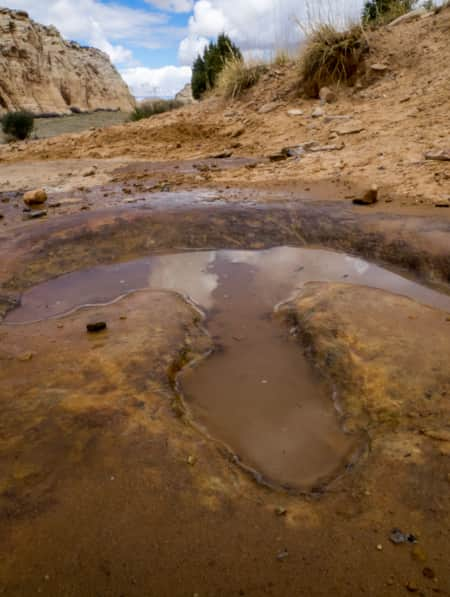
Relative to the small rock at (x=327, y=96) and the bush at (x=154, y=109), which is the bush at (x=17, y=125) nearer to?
the bush at (x=154, y=109)

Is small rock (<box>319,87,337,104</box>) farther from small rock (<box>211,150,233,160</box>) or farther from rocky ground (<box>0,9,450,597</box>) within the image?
rocky ground (<box>0,9,450,597</box>)

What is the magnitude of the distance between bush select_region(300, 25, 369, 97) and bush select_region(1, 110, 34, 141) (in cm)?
786

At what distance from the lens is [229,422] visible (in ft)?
4.74

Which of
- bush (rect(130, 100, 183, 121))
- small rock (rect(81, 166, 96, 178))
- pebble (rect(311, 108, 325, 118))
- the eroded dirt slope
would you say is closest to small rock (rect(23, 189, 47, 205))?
small rock (rect(81, 166, 96, 178))

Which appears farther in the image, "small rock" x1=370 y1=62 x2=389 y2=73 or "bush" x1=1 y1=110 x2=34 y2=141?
"bush" x1=1 y1=110 x2=34 y2=141

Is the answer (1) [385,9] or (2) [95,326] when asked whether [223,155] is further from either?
(1) [385,9]

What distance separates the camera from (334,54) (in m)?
7.12

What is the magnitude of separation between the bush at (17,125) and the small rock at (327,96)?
8.25m

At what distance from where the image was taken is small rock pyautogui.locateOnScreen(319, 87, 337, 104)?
6.91 metres

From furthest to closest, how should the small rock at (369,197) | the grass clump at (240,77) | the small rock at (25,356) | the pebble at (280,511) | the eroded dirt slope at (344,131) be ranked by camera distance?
the grass clump at (240,77) < the eroded dirt slope at (344,131) < the small rock at (369,197) < the small rock at (25,356) < the pebble at (280,511)

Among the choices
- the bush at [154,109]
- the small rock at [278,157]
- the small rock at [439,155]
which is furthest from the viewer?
the bush at [154,109]

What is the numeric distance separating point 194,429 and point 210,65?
39.8ft

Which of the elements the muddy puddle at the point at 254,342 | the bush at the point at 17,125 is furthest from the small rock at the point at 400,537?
the bush at the point at 17,125

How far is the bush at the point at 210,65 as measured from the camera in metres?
11.2
